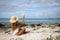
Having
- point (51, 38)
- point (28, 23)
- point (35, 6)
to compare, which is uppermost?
point (35, 6)

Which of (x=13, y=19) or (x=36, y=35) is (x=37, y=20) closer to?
(x=36, y=35)

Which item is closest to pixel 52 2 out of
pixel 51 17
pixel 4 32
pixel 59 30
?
pixel 51 17

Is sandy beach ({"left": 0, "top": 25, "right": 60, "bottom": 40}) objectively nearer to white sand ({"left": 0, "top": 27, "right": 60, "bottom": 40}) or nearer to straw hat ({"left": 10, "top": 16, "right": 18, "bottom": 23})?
white sand ({"left": 0, "top": 27, "right": 60, "bottom": 40})

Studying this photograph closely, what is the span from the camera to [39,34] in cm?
235

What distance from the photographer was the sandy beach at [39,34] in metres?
2.32

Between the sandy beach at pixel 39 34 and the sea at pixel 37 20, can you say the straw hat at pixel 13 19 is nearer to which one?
the sea at pixel 37 20

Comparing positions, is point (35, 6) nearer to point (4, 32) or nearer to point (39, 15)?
point (39, 15)

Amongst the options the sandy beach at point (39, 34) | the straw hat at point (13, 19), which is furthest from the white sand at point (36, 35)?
the straw hat at point (13, 19)

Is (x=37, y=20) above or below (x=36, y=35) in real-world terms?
above

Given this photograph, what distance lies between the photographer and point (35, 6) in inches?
94.5

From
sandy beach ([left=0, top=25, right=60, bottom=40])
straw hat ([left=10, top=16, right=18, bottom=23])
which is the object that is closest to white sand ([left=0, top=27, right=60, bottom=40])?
sandy beach ([left=0, top=25, right=60, bottom=40])

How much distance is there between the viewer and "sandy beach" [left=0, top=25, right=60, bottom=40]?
232cm

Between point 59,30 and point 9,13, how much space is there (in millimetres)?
630

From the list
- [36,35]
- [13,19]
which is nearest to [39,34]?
[36,35]
